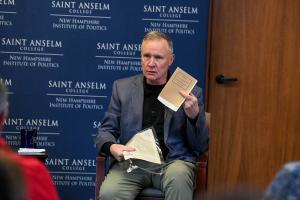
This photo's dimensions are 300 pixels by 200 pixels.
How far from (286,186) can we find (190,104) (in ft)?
8.87

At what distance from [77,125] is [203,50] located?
1.26 meters

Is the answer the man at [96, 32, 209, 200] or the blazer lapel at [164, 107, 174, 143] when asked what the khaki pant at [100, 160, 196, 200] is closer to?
the man at [96, 32, 209, 200]

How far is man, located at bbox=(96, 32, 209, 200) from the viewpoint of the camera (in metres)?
3.65

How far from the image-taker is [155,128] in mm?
3873

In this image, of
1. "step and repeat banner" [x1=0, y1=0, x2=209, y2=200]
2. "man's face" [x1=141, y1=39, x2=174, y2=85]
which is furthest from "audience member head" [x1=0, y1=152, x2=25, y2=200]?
"step and repeat banner" [x1=0, y1=0, x2=209, y2=200]

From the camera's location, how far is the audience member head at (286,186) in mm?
953

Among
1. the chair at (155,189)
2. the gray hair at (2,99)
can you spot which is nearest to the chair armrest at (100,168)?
the chair at (155,189)

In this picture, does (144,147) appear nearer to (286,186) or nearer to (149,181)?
(149,181)

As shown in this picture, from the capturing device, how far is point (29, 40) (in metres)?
4.91

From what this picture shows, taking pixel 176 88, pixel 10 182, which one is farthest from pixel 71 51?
pixel 10 182

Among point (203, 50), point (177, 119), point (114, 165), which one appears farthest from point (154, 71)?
point (203, 50)

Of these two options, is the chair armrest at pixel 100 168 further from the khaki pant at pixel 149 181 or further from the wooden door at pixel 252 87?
the wooden door at pixel 252 87

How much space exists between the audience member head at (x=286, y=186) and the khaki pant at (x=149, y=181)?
2.63 m

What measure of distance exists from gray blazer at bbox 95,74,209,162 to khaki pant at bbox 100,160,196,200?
4.4 inches
